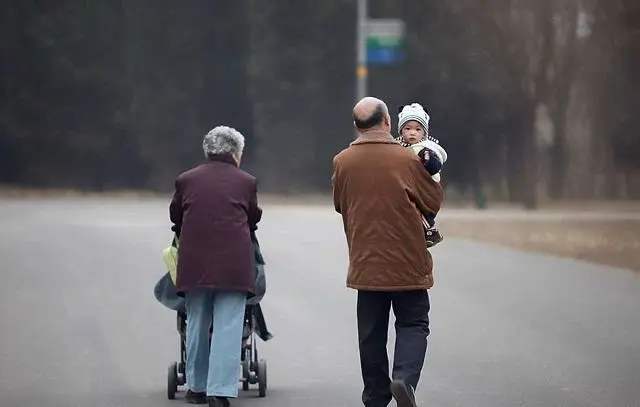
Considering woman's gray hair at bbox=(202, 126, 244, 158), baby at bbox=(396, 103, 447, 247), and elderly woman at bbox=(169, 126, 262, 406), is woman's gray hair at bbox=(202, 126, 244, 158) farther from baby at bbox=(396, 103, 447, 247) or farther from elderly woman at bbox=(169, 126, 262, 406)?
baby at bbox=(396, 103, 447, 247)

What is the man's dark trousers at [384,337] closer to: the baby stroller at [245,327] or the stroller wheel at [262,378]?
the baby stroller at [245,327]

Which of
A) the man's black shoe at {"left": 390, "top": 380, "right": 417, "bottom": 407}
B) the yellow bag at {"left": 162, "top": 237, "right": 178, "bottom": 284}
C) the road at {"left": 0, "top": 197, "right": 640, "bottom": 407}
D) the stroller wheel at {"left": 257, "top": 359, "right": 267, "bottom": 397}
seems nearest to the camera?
the man's black shoe at {"left": 390, "top": 380, "right": 417, "bottom": 407}

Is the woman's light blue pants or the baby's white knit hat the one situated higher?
the baby's white knit hat

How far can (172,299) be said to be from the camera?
30.2 ft

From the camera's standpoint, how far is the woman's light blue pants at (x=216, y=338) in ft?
29.0

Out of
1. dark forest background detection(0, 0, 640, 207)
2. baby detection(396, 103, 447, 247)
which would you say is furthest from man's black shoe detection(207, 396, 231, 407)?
dark forest background detection(0, 0, 640, 207)

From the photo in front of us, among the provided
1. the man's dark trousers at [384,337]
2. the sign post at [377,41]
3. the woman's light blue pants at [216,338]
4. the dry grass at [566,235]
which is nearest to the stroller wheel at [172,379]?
the woman's light blue pants at [216,338]

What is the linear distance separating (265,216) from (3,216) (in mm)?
5678

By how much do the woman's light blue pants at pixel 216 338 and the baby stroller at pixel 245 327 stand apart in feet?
0.63

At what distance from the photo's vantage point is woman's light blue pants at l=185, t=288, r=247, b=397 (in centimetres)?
885

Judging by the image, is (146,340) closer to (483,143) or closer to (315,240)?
(315,240)

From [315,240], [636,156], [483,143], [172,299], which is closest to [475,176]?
[483,143]

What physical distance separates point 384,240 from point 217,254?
114 centimetres

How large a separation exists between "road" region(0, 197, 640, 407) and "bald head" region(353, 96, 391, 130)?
195 centimetres
